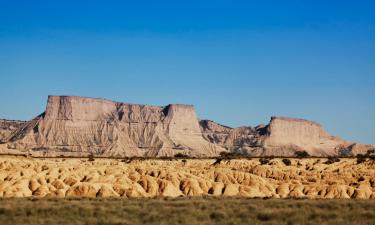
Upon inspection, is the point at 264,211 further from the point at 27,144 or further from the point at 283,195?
the point at 27,144

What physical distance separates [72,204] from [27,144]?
549 feet

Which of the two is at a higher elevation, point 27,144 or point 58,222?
point 27,144

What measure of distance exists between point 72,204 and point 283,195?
68.8 ft

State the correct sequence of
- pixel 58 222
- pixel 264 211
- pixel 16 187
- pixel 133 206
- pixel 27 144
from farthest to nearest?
1. pixel 27 144
2. pixel 16 187
3. pixel 133 206
4. pixel 264 211
5. pixel 58 222

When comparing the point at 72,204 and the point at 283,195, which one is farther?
the point at 283,195

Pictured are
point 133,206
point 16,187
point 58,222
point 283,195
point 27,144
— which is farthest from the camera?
point 27,144

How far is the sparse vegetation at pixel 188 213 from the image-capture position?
2612 centimetres

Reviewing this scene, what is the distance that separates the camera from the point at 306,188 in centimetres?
Result: 4850

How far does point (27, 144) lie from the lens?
634ft

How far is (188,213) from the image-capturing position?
1108 inches

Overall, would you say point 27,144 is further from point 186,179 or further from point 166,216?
point 166,216

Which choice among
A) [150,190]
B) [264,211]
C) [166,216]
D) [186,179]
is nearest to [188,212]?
[166,216]

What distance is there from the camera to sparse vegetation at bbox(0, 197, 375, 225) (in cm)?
2612

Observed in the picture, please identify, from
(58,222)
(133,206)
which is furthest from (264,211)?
(58,222)
